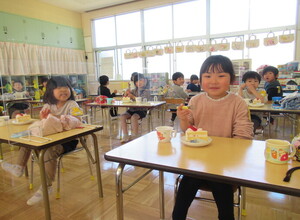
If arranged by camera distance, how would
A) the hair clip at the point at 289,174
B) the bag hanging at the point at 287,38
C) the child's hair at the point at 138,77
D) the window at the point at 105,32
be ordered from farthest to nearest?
Result: 1. the window at the point at 105,32
2. the bag hanging at the point at 287,38
3. the child's hair at the point at 138,77
4. the hair clip at the point at 289,174

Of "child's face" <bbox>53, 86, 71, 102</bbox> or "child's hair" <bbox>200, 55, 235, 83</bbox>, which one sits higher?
"child's hair" <bbox>200, 55, 235, 83</bbox>

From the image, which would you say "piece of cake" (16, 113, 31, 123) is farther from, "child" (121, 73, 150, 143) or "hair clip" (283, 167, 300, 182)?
"hair clip" (283, 167, 300, 182)

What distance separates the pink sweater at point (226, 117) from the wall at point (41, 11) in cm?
690

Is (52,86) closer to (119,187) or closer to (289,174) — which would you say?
(119,187)

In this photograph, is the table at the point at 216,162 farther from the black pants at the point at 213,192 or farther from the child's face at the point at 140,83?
the child's face at the point at 140,83

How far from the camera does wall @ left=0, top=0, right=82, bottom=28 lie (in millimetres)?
6126

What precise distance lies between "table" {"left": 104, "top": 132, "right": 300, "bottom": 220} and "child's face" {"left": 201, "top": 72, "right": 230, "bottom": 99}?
1.01 feet

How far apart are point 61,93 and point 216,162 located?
4.65 ft

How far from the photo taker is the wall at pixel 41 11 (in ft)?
20.1

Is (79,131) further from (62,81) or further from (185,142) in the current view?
(185,142)

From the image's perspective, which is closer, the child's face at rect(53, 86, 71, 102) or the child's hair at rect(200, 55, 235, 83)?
the child's hair at rect(200, 55, 235, 83)

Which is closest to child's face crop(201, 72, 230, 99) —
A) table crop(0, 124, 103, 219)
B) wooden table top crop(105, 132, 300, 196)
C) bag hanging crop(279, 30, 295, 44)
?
wooden table top crop(105, 132, 300, 196)

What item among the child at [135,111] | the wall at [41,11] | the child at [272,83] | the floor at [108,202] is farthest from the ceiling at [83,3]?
the floor at [108,202]

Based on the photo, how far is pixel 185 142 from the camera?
110cm
